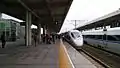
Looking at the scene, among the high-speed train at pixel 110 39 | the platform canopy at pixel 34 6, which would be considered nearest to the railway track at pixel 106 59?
the high-speed train at pixel 110 39

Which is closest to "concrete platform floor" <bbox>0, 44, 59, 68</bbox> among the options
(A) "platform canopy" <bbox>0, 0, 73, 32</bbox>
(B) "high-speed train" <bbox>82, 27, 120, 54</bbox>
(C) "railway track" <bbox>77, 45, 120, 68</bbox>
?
(C) "railway track" <bbox>77, 45, 120, 68</bbox>

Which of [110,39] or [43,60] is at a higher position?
[110,39]

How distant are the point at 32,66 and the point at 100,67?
4.50 m

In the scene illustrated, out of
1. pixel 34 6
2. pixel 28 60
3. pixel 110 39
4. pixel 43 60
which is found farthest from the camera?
pixel 34 6

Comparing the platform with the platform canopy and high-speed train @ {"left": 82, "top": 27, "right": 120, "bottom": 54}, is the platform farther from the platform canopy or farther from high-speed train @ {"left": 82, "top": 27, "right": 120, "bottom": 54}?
the platform canopy

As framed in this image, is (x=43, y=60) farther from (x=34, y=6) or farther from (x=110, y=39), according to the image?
(x=34, y=6)

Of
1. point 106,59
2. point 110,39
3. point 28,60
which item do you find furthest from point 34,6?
point 28,60

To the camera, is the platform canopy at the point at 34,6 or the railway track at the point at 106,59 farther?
the platform canopy at the point at 34,6

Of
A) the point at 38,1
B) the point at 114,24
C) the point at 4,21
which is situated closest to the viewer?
the point at 114,24

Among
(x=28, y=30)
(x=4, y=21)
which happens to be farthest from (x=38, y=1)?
(x=4, y=21)

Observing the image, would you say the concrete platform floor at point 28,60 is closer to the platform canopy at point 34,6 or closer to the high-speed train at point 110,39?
the high-speed train at point 110,39

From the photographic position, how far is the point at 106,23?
29625 millimetres

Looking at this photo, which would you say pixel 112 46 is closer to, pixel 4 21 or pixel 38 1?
pixel 38 1

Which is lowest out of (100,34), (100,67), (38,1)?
(100,67)
